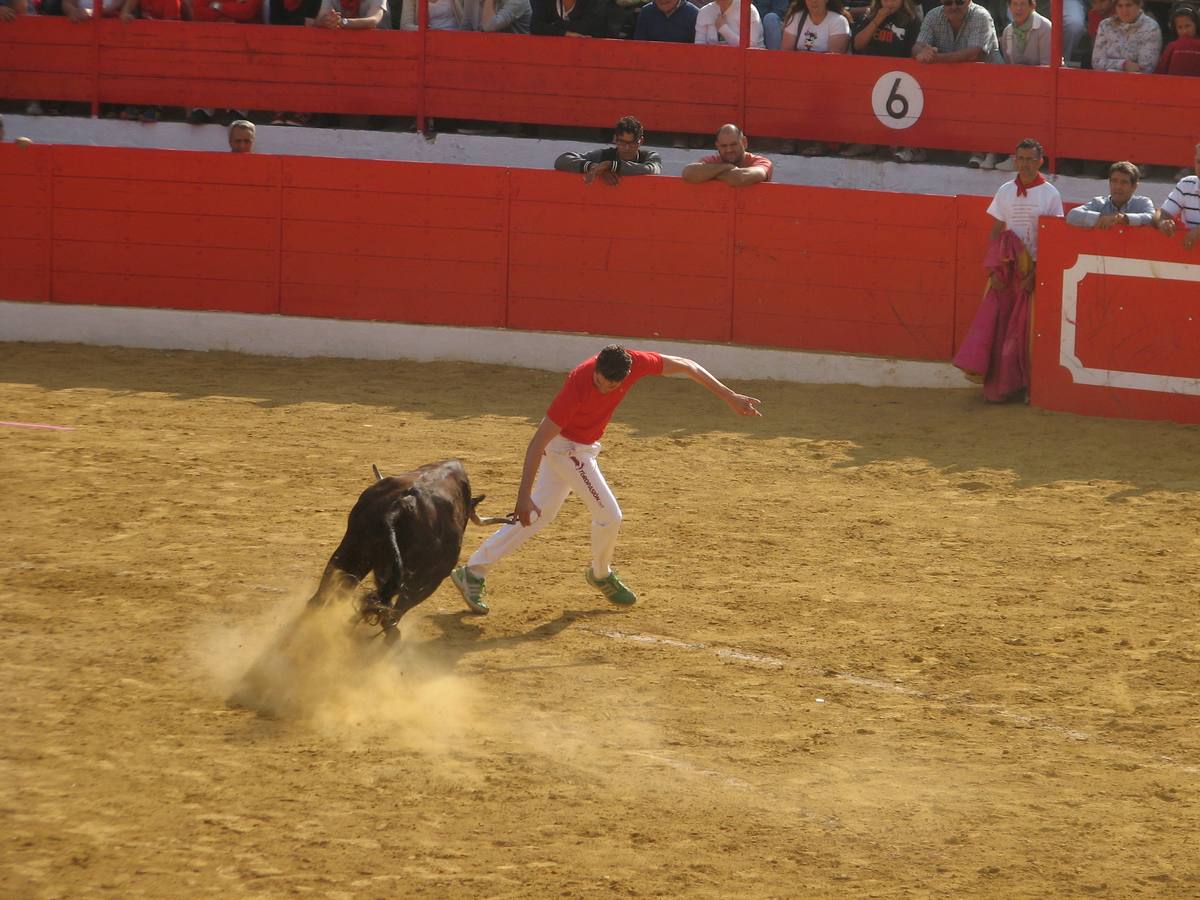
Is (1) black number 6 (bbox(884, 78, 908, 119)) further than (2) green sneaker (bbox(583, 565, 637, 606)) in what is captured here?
Yes

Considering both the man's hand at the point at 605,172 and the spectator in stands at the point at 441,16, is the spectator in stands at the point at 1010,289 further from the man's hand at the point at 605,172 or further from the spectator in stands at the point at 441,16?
the spectator in stands at the point at 441,16

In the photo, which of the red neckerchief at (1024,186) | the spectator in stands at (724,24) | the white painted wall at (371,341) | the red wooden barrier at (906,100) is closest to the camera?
the red neckerchief at (1024,186)

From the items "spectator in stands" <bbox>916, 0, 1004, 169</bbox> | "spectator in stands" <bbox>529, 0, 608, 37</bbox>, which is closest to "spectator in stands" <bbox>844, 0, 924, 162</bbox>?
"spectator in stands" <bbox>916, 0, 1004, 169</bbox>

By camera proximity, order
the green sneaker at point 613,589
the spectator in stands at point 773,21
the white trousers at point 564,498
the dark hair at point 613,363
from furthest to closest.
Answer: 1. the spectator in stands at point 773,21
2. the green sneaker at point 613,589
3. the white trousers at point 564,498
4. the dark hair at point 613,363

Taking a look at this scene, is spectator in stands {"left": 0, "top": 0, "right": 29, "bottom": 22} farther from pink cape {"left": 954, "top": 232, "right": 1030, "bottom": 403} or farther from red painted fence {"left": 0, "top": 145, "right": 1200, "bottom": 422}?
pink cape {"left": 954, "top": 232, "right": 1030, "bottom": 403}

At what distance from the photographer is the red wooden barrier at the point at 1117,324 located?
10.6m

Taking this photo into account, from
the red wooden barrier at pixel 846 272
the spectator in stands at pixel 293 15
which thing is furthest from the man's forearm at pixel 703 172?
the spectator in stands at pixel 293 15

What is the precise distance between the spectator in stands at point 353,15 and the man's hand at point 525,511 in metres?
9.36

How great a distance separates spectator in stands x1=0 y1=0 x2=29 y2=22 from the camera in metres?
15.2

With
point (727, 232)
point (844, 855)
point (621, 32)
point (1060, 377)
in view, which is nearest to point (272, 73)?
point (621, 32)

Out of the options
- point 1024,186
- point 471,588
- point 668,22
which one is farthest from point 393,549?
point 668,22

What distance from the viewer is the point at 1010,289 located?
11.2m

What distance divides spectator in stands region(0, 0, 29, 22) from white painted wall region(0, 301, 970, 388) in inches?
152

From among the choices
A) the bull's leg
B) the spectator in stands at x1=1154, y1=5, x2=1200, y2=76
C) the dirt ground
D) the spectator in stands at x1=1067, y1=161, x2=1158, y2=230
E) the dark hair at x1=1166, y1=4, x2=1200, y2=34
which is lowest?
the dirt ground
